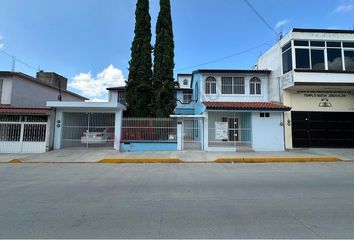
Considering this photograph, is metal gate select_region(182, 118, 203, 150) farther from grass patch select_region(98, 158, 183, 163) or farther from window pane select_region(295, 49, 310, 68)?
window pane select_region(295, 49, 310, 68)

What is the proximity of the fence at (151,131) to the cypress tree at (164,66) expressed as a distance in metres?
1.34

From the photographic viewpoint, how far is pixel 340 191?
240 inches

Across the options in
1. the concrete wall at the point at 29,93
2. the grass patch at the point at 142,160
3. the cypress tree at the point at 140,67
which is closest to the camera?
the grass patch at the point at 142,160

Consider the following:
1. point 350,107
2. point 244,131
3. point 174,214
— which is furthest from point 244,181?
point 350,107

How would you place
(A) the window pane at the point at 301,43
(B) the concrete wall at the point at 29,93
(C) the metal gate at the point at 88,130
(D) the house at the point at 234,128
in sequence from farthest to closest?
(B) the concrete wall at the point at 29,93
(C) the metal gate at the point at 88,130
(A) the window pane at the point at 301,43
(D) the house at the point at 234,128

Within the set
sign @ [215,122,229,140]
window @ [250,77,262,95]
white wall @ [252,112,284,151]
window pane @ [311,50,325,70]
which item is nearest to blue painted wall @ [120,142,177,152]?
sign @ [215,122,229,140]

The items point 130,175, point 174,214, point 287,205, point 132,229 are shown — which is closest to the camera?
point 132,229

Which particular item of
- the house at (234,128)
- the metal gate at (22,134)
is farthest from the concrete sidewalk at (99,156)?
the house at (234,128)

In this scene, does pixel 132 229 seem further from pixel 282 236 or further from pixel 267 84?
pixel 267 84

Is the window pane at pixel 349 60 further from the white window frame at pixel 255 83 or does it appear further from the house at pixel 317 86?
the white window frame at pixel 255 83

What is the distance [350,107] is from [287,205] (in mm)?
16202

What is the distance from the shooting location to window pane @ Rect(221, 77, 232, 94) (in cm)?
1923

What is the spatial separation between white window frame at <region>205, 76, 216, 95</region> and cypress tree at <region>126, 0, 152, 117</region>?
190 inches

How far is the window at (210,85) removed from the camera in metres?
19.2
